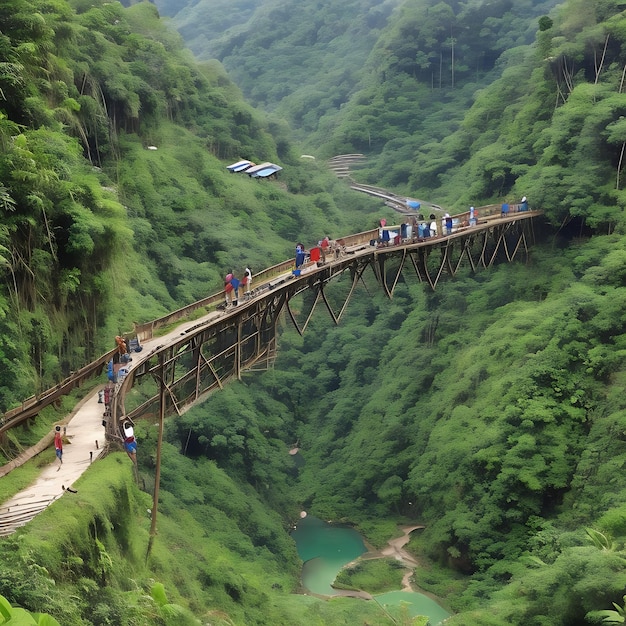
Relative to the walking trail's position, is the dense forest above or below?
above

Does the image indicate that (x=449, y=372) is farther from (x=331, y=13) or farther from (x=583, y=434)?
(x=331, y=13)

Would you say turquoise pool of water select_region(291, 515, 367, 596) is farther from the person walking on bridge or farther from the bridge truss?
the person walking on bridge

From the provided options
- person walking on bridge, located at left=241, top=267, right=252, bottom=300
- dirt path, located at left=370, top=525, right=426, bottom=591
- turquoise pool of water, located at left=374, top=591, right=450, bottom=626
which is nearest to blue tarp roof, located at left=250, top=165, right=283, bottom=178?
dirt path, located at left=370, top=525, right=426, bottom=591

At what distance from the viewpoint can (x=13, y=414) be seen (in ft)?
58.2

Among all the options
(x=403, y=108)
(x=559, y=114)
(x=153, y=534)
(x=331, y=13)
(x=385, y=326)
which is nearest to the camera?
(x=153, y=534)

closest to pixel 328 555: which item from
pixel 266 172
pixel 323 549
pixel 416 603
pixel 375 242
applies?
pixel 323 549

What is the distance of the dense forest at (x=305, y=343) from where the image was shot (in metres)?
20.0

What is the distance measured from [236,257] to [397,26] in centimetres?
4416

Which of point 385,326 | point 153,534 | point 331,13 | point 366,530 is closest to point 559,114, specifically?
point 385,326

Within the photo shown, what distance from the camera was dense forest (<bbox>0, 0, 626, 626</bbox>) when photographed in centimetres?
1995

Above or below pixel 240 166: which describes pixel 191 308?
below

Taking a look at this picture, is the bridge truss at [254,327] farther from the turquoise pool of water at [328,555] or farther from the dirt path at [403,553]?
the dirt path at [403,553]

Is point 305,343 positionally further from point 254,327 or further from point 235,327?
point 235,327

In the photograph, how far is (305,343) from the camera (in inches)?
2014
